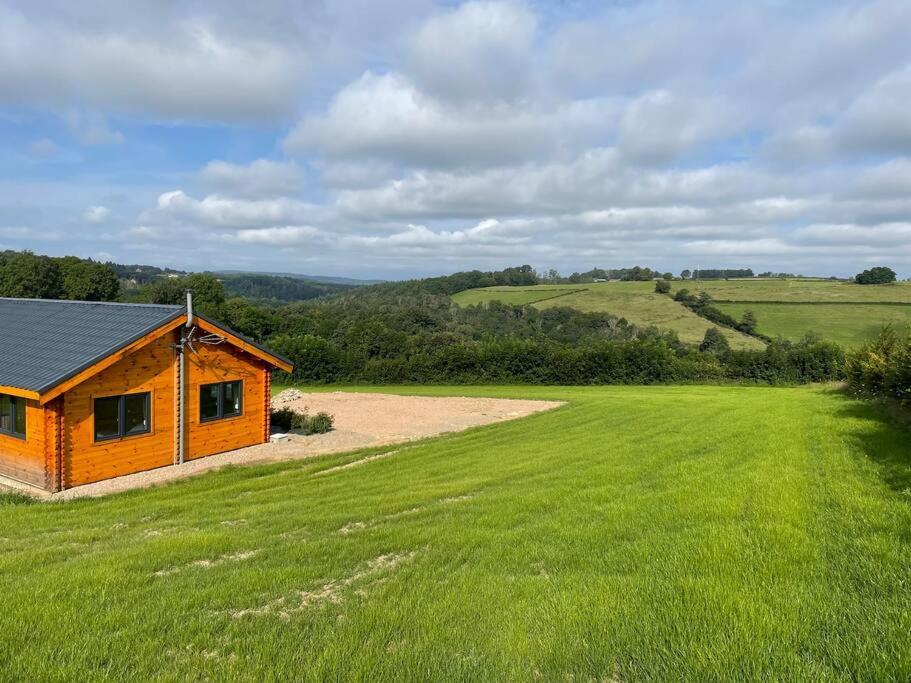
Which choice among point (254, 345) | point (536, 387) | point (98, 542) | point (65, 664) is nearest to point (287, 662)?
point (65, 664)

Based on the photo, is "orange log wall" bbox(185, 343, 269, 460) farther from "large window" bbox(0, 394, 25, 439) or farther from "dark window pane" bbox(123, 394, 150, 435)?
"large window" bbox(0, 394, 25, 439)

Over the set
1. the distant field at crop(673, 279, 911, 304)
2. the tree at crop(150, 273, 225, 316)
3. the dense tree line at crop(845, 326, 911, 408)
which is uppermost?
the distant field at crop(673, 279, 911, 304)

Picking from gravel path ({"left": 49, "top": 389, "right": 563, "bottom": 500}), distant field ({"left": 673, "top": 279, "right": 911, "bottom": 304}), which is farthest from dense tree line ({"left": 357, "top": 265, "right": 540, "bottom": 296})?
gravel path ({"left": 49, "top": 389, "right": 563, "bottom": 500})

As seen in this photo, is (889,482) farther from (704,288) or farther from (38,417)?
(704,288)

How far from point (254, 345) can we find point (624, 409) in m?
14.7

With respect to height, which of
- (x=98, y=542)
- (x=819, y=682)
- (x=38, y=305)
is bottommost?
(x=98, y=542)

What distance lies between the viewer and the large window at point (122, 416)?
12.9m

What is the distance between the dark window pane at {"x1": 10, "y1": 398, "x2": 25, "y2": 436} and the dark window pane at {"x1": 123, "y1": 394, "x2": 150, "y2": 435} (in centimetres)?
196

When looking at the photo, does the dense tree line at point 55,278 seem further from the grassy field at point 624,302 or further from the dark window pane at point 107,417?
the dark window pane at point 107,417

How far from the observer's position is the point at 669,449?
1239cm

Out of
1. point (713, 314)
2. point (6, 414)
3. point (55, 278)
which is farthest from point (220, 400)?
point (55, 278)

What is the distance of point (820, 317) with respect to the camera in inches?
2436

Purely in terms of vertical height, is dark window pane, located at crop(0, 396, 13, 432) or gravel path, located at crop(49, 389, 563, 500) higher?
dark window pane, located at crop(0, 396, 13, 432)

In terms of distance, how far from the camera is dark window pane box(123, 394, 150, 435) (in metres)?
13.5
